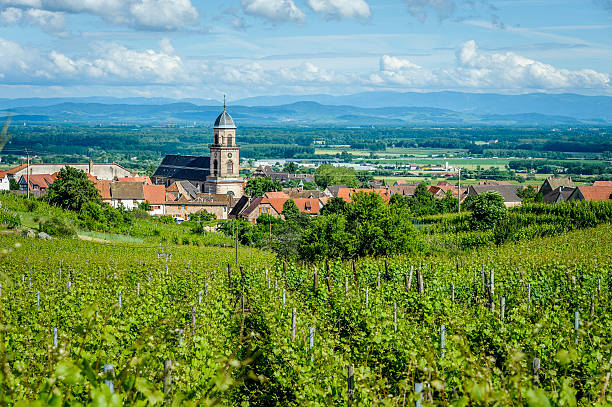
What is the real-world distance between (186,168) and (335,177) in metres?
31.4

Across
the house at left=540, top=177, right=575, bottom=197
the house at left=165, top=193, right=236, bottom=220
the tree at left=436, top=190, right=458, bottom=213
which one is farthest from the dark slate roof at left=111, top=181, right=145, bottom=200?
the house at left=540, top=177, right=575, bottom=197

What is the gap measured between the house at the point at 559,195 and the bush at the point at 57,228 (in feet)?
134

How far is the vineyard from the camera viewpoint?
4.02 metres

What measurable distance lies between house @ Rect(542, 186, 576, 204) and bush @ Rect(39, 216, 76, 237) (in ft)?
134

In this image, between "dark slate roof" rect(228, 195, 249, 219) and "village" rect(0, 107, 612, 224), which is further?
"dark slate roof" rect(228, 195, 249, 219)

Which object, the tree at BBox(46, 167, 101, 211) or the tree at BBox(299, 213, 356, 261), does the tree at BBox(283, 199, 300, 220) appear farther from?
the tree at BBox(299, 213, 356, 261)

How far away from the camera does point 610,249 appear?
19938 mm

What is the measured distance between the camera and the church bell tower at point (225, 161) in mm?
81625

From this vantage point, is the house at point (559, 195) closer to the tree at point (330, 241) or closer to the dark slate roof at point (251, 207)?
the dark slate roof at point (251, 207)

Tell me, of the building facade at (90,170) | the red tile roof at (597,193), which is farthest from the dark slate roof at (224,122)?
the red tile roof at (597,193)

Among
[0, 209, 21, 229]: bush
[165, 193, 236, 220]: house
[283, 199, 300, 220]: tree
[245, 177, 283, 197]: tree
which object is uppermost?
[0, 209, 21, 229]: bush

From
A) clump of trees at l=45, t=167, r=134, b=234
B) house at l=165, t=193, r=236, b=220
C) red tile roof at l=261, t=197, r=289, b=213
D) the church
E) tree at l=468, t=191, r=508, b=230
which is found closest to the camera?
tree at l=468, t=191, r=508, b=230

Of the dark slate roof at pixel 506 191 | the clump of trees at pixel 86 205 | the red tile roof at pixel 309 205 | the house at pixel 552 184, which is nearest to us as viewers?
the clump of trees at pixel 86 205

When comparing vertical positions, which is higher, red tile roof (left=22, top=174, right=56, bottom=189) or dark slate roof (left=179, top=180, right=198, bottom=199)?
red tile roof (left=22, top=174, right=56, bottom=189)
